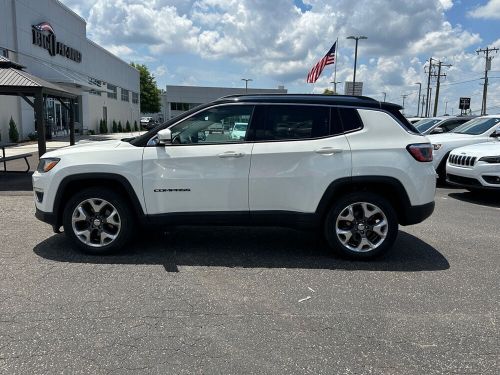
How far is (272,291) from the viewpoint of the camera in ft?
13.7

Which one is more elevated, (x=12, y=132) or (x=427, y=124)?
(x=427, y=124)

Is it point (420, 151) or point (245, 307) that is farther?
point (420, 151)

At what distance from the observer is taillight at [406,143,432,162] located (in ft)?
16.0

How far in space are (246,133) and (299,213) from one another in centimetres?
107

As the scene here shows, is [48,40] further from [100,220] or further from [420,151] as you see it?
[420,151]

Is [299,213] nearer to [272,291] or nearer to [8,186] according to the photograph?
[272,291]

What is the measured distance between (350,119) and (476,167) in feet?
16.3

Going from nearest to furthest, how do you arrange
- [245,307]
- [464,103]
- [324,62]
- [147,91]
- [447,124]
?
[245,307]
[447,124]
[324,62]
[464,103]
[147,91]

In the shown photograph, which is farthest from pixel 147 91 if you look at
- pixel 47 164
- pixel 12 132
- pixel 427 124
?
pixel 47 164

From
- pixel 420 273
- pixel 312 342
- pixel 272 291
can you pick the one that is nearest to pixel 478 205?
pixel 420 273

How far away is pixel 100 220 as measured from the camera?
5043 mm

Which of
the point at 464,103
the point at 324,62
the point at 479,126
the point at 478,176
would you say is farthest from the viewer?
the point at 464,103

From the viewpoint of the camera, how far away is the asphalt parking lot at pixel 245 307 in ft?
9.96

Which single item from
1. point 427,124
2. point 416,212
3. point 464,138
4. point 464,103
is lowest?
point 416,212
